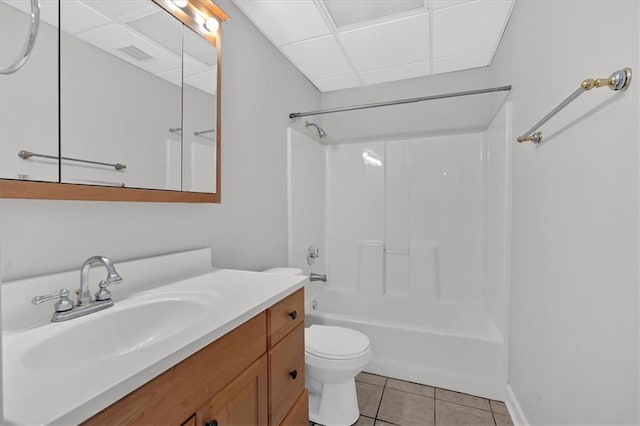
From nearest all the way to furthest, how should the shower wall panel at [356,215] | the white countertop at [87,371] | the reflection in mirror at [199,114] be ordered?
the white countertop at [87,371]
the reflection in mirror at [199,114]
the shower wall panel at [356,215]

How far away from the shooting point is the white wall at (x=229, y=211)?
916mm

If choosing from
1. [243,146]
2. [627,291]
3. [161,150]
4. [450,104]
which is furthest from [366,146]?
[627,291]

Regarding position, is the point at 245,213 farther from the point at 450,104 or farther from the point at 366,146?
the point at 450,104

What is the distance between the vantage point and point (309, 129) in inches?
109

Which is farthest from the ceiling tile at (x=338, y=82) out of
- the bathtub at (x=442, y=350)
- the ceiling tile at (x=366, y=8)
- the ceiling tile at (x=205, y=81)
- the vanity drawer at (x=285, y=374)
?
the vanity drawer at (x=285, y=374)

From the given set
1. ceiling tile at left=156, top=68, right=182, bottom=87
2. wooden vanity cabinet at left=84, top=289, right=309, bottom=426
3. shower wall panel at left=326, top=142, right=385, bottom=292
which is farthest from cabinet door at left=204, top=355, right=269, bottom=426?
shower wall panel at left=326, top=142, right=385, bottom=292

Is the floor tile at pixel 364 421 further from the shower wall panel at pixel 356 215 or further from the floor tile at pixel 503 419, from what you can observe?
the shower wall panel at pixel 356 215

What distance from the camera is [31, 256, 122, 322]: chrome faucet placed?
86cm

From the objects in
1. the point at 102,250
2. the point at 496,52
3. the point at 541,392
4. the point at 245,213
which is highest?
the point at 496,52

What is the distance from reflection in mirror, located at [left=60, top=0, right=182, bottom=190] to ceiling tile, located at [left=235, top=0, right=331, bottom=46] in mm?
614

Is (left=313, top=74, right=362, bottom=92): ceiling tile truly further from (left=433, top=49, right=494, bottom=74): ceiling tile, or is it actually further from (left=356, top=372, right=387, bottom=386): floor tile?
(left=356, top=372, right=387, bottom=386): floor tile

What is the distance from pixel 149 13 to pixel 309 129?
1645mm

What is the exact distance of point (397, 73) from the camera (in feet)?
8.60

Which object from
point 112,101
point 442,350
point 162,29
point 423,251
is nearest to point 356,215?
point 423,251
